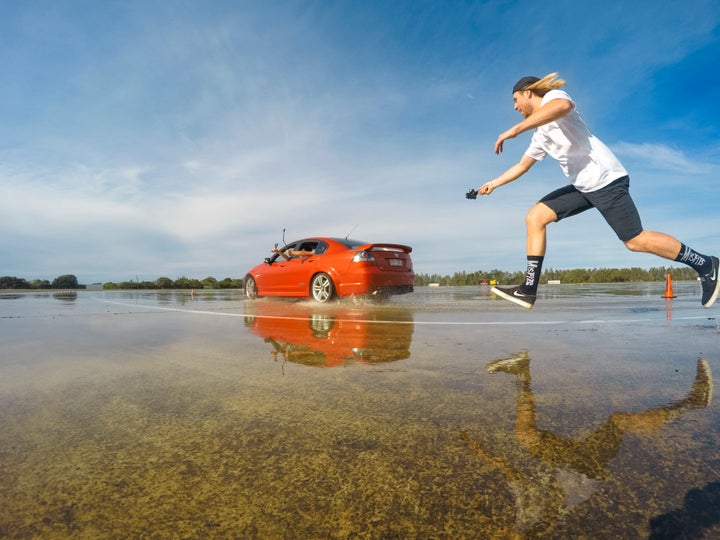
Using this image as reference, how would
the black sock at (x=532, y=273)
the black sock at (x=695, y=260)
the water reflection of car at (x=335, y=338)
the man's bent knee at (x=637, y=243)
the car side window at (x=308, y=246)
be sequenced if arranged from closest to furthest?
the water reflection of car at (x=335, y=338) → the man's bent knee at (x=637, y=243) → the black sock at (x=695, y=260) → the black sock at (x=532, y=273) → the car side window at (x=308, y=246)

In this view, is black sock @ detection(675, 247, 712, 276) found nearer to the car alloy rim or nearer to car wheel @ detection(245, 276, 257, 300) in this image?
the car alloy rim

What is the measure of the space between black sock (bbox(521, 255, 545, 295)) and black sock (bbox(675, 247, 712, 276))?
132cm

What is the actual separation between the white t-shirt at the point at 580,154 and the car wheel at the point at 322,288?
5.57 metres

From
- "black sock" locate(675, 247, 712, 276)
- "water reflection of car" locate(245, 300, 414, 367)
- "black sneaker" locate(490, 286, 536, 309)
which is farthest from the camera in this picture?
"black sneaker" locate(490, 286, 536, 309)

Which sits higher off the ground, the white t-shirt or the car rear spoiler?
the white t-shirt

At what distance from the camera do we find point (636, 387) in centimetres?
210

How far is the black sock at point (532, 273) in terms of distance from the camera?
15.1ft

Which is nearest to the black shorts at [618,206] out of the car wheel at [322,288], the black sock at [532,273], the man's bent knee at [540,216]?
the man's bent knee at [540,216]

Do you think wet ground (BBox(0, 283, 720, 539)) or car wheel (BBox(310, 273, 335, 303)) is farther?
car wheel (BBox(310, 273, 335, 303))

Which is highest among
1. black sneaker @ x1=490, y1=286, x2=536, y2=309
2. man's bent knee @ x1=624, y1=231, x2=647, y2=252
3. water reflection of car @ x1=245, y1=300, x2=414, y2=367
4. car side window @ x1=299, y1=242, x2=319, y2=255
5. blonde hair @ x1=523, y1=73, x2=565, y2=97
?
blonde hair @ x1=523, y1=73, x2=565, y2=97

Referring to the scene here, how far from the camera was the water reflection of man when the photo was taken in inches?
41.3

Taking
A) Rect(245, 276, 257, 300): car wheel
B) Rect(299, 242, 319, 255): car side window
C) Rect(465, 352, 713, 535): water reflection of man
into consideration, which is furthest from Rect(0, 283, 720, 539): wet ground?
Rect(245, 276, 257, 300): car wheel

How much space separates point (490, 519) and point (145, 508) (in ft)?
2.82

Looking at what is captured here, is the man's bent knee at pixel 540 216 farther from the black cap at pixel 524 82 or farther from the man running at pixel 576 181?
the black cap at pixel 524 82
